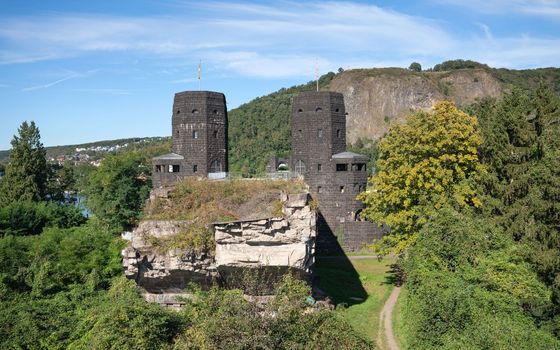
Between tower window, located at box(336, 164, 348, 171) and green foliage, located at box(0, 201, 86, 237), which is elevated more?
tower window, located at box(336, 164, 348, 171)

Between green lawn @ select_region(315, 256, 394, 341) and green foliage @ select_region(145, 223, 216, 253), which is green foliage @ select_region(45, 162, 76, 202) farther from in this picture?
green foliage @ select_region(145, 223, 216, 253)

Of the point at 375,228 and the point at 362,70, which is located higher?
the point at 362,70

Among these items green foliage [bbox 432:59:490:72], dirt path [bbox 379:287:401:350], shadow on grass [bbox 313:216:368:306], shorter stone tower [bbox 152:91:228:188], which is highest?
green foliage [bbox 432:59:490:72]

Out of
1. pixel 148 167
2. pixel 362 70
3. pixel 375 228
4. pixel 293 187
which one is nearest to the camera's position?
pixel 293 187

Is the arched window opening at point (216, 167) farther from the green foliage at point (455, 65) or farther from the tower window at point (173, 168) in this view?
the green foliage at point (455, 65)

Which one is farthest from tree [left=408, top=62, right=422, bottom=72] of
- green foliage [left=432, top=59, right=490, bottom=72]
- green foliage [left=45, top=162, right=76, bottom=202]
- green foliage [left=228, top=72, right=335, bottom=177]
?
green foliage [left=45, top=162, right=76, bottom=202]

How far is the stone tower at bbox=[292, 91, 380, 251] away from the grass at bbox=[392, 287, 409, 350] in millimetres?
9826

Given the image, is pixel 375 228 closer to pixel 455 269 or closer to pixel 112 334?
pixel 455 269

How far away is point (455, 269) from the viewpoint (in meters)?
20.9

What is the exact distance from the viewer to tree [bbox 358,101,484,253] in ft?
82.8

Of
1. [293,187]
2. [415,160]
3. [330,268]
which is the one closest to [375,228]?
[330,268]

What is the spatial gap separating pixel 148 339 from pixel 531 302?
13.2m

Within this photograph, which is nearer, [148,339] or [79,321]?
[148,339]

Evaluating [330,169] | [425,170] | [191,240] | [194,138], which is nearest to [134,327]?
[191,240]
